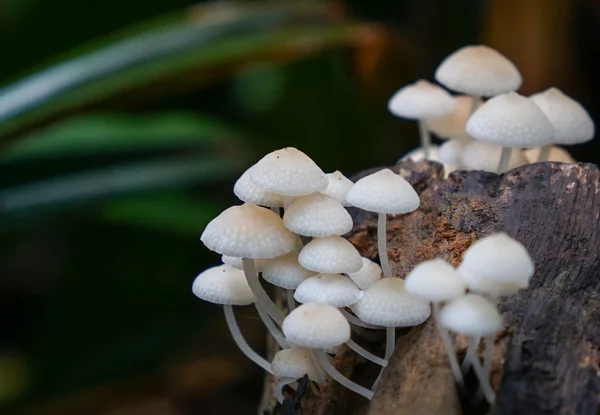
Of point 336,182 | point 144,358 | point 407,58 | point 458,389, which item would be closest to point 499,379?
point 458,389

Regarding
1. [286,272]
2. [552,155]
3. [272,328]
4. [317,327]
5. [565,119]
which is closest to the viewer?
[317,327]

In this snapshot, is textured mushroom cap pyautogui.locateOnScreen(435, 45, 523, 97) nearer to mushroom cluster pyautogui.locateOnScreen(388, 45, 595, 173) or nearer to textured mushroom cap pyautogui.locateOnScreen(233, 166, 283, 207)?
mushroom cluster pyautogui.locateOnScreen(388, 45, 595, 173)

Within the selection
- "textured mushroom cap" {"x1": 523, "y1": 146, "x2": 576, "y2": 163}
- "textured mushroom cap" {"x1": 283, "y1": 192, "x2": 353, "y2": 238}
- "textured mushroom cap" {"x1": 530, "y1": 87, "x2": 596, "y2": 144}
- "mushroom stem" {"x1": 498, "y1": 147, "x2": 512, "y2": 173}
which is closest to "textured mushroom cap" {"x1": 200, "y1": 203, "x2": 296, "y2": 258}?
"textured mushroom cap" {"x1": 283, "y1": 192, "x2": 353, "y2": 238}

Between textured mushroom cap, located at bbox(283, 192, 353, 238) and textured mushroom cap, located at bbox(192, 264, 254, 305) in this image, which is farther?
textured mushroom cap, located at bbox(192, 264, 254, 305)

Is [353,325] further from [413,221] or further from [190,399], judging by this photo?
[190,399]

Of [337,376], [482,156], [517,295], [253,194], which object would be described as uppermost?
[253,194]

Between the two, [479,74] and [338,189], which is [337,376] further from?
[479,74]

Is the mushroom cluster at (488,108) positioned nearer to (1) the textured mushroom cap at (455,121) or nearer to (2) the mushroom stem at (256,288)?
(1) the textured mushroom cap at (455,121)

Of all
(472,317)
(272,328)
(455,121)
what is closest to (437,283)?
(472,317)
